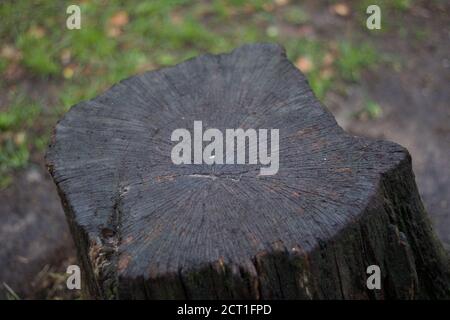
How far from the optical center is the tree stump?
1.72 meters

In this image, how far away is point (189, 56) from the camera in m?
4.14

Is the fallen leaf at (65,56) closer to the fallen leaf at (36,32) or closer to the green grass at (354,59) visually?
the fallen leaf at (36,32)

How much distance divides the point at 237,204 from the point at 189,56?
8.25ft

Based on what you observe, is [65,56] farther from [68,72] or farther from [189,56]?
[189,56]

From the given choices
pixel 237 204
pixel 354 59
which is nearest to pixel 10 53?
pixel 354 59

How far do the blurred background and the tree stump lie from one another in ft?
4.17

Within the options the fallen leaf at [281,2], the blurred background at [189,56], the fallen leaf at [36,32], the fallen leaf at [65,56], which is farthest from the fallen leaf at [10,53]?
the fallen leaf at [281,2]

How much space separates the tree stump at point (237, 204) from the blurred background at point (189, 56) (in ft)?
4.17

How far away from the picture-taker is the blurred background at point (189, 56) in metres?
3.37

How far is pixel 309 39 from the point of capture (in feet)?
14.1

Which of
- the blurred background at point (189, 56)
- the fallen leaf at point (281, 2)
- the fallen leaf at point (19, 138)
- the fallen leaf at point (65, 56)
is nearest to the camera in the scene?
the blurred background at point (189, 56)
